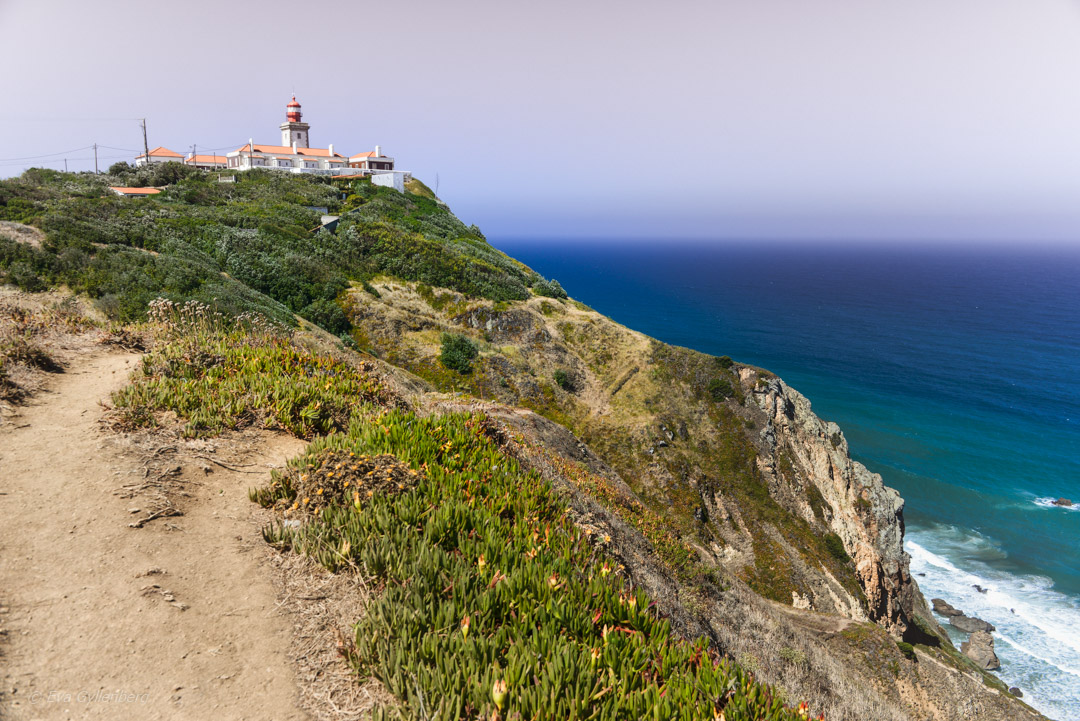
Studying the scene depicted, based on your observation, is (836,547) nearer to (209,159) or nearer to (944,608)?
(944,608)

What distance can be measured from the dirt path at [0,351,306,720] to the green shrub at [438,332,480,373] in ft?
83.2

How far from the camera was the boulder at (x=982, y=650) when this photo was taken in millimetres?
32000

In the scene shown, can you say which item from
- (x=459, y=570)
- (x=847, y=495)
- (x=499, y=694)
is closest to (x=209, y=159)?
(x=459, y=570)

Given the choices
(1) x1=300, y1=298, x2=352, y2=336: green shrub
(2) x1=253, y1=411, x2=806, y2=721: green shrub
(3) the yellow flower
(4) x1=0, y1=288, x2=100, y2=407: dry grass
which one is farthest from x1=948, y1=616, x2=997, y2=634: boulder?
(4) x1=0, y1=288, x2=100, y2=407: dry grass

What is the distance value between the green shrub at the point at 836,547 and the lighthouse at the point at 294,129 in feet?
290

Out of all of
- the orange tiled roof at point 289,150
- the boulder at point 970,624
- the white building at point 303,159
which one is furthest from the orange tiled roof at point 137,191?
the boulder at point 970,624

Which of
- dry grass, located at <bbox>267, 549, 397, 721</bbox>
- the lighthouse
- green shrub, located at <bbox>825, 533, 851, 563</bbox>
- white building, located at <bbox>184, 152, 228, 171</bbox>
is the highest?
the lighthouse

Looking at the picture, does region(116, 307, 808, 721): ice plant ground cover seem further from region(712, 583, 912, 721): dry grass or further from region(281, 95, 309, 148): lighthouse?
region(281, 95, 309, 148): lighthouse

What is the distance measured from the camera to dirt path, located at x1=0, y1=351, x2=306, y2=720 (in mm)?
3574

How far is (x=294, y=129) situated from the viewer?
259 ft

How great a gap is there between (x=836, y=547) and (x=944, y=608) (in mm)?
13896

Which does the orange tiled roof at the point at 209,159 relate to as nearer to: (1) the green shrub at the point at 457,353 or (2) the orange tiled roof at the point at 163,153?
(2) the orange tiled roof at the point at 163,153

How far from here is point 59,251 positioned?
54.5 ft

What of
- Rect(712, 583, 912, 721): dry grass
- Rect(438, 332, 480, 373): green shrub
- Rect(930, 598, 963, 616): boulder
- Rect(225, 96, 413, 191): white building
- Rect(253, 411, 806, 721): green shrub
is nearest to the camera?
Rect(253, 411, 806, 721): green shrub
